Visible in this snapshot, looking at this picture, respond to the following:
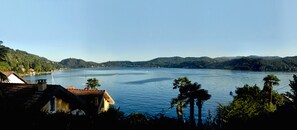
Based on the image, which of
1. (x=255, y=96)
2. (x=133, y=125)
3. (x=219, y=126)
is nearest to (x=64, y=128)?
(x=133, y=125)

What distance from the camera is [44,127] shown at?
709 centimetres

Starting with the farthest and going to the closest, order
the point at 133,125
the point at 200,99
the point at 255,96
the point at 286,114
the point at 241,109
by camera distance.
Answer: the point at 255,96
the point at 200,99
the point at 241,109
the point at 286,114
the point at 133,125

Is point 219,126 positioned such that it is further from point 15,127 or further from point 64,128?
point 15,127

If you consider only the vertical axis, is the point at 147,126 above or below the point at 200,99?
above

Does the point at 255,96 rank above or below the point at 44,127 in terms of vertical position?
below

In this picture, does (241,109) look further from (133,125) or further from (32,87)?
(133,125)

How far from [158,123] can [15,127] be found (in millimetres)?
3567

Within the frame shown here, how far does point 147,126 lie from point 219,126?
182 cm

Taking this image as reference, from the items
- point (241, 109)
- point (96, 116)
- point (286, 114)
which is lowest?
point (241, 109)

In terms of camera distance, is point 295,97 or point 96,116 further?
point 295,97

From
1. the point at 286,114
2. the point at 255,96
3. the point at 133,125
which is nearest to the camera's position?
the point at 133,125

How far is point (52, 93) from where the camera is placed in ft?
67.0

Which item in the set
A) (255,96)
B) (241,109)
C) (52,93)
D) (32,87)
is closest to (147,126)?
(52,93)

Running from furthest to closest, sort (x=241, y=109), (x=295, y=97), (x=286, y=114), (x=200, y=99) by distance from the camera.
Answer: (x=200, y=99), (x=241, y=109), (x=295, y=97), (x=286, y=114)
